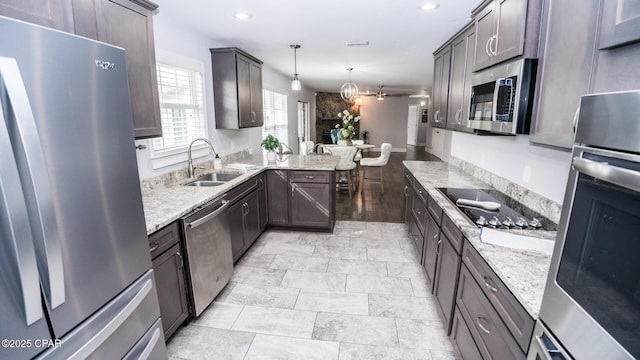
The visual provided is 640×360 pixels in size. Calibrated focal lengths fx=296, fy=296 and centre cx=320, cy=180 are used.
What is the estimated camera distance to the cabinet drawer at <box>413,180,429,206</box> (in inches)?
104

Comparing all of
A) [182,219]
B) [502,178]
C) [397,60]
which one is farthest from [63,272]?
[397,60]

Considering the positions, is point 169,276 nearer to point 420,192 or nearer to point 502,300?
point 502,300

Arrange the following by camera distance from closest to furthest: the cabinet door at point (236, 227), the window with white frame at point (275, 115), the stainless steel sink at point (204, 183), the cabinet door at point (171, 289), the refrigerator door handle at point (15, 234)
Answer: the refrigerator door handle at point (15, 234) < the cabinet door at point (171, 289) < the cabinet door at point (236, 227) < the stainless steel sink at point (204, 183) < the window with white frame at point (275, 115)

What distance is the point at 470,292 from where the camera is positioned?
1.57 metres

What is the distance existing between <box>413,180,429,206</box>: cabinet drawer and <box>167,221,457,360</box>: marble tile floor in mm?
712

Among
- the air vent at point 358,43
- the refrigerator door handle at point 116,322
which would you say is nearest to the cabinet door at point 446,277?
the refrigerator door handle at point 116,322

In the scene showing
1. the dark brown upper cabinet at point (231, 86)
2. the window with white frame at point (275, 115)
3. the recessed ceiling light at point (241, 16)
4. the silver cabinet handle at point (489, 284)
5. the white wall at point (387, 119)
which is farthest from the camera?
the white wall at point (387, 119)

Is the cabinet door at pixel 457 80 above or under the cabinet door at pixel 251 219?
above

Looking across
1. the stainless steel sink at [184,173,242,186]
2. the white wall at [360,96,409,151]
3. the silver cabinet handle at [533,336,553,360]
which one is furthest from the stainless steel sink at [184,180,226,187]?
the white wall at [360,96,409,151]

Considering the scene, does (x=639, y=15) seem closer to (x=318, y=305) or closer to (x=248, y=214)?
(x=318, y=305)

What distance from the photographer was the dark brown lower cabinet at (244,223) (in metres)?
2.86

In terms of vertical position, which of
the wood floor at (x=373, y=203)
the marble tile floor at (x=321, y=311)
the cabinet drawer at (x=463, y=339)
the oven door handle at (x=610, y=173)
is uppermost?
the oven door handle at (x=610, y=173)

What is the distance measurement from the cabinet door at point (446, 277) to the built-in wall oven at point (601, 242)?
983 millimetres

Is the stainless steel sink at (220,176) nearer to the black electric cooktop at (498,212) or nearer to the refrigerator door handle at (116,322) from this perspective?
the refrigerator door handle at (116,322)
